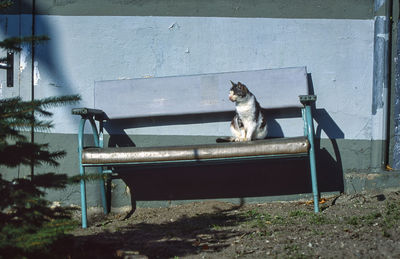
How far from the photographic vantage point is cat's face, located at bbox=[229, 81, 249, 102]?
3.64 meters

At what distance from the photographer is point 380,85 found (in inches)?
155

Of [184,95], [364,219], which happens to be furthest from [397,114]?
[184,95]

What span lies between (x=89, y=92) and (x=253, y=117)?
58.3 inches

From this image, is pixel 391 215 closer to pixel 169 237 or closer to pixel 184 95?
pixel 169 237

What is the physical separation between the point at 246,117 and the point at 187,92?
60 centimetres

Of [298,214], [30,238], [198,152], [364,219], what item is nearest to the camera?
[30,238]

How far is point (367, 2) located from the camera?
4.01 meters

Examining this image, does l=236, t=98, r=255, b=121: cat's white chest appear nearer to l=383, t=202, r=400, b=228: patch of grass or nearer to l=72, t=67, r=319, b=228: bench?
l=72, t=67, r=319, b=228: bench

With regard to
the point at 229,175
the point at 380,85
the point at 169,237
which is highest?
the point at 380,85

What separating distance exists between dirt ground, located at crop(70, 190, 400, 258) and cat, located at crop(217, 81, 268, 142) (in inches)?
24.3

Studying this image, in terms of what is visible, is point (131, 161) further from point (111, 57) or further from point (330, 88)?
point (330, 88)

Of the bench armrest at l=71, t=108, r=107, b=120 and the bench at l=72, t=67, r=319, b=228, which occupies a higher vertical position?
the bench at l=72, t=67, r=319, b=228

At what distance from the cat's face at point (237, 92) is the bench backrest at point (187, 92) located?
0.25 m

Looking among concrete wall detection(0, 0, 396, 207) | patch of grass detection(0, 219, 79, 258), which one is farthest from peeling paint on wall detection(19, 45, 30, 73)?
patch of grass detection(0, 219, 79, 258)
